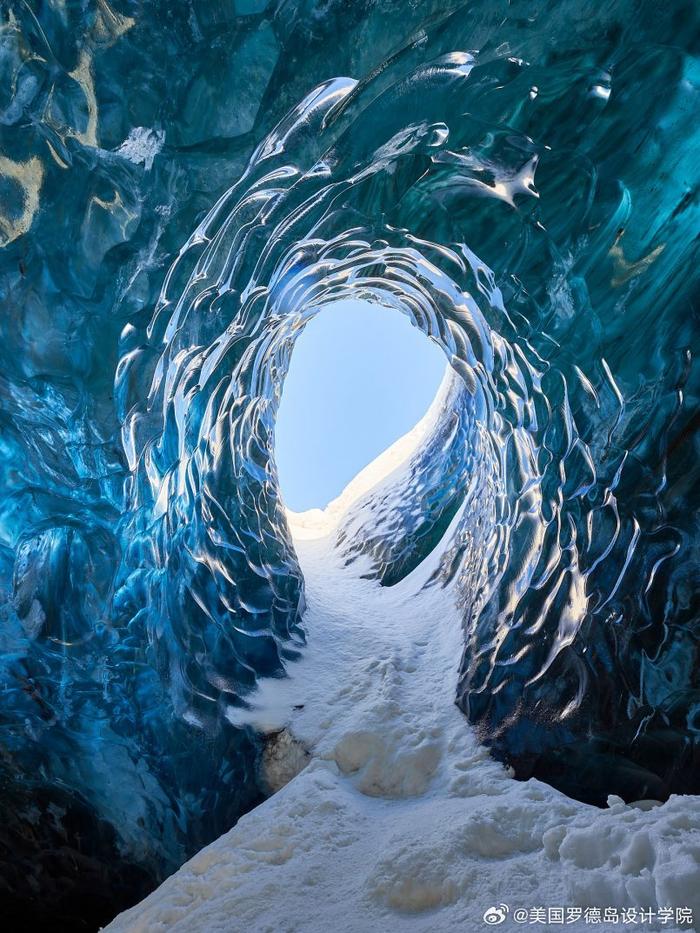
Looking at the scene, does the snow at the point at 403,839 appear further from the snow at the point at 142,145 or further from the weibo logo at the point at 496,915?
the snow at the point at 142,145

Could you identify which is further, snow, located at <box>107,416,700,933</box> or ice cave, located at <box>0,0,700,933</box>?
ice cave, located at <box>0,0,700,933</box>

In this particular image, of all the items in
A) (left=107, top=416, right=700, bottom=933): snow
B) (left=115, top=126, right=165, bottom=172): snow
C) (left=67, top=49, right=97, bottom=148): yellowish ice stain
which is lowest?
(left=107, top=416, right=700, bottom=933): snow

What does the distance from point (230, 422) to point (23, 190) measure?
2.27 m

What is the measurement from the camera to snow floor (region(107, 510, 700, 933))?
164 centimetres

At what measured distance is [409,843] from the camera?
2172 mm

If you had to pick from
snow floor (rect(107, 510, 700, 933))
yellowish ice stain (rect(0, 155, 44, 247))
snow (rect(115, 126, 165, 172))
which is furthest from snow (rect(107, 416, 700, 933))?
snow (rect(115, 126, 165, 172))

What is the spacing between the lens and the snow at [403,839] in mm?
1674

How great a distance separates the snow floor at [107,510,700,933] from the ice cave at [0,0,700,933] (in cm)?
1

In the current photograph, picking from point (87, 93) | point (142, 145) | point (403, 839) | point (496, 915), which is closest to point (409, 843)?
point (403, 839)

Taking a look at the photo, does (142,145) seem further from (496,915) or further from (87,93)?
(496,915)

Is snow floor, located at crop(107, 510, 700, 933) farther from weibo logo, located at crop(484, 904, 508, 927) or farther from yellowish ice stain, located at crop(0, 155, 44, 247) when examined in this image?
yellowish ice stain, located at crop(0, 155, 44, 247)

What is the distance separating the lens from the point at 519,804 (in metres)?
→ 2.27

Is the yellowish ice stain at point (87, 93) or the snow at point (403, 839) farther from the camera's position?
the yellowish ice stain at point (87, 93)

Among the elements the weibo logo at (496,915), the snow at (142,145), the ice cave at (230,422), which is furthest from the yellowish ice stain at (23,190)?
the weibo logo at (496,915)
